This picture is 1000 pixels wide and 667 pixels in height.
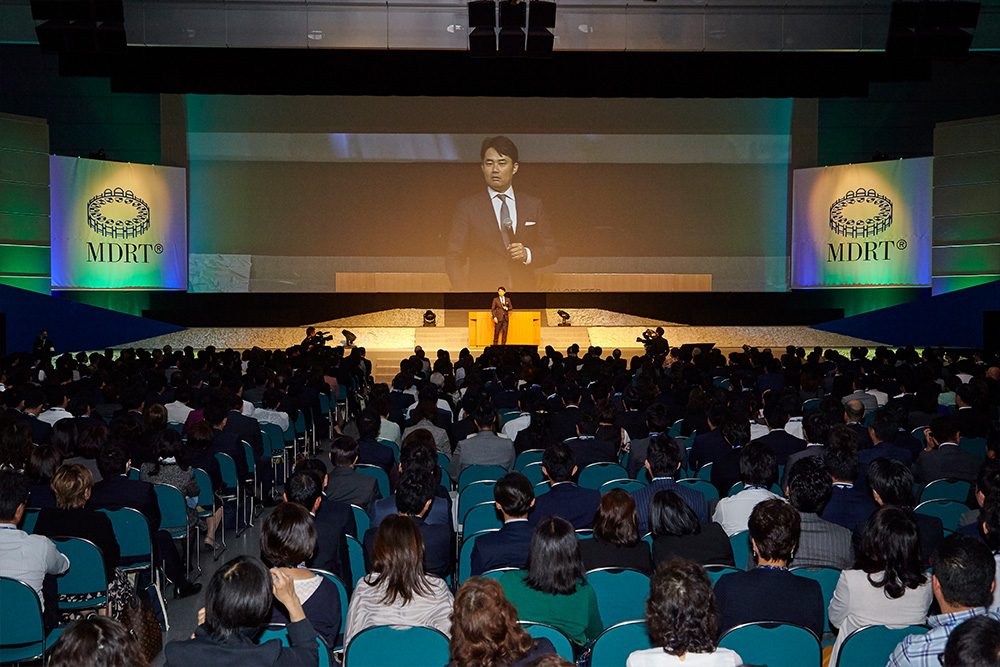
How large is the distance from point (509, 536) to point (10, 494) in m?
2.27

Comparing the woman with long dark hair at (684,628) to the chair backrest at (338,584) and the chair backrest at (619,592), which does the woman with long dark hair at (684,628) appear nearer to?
the chair backrest at (619,592)

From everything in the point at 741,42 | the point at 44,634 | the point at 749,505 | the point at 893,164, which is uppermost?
the point at 741,42

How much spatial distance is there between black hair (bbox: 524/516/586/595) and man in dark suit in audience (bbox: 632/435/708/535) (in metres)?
1.52

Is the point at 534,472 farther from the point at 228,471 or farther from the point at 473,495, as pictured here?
the point at 228,471

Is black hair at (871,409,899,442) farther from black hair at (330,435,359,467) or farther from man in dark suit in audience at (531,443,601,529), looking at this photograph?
black hair at (330,435,359,467)

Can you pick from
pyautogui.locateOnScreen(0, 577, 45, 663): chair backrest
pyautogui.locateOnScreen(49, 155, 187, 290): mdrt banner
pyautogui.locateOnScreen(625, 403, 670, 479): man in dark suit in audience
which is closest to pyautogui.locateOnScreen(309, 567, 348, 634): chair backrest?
pyautogui.locateOnScreen(0, 577, 45, 663): chair backrest

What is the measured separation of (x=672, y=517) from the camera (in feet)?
13.5

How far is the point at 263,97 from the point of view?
21547 millimetres

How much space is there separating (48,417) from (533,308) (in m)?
14.0

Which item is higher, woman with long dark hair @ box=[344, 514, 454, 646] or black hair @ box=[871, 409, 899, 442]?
black hair @ box=[871, 409, 899, 442]

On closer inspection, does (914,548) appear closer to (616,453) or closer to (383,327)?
(616,453)

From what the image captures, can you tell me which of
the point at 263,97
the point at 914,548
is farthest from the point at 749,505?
the point at 263,97

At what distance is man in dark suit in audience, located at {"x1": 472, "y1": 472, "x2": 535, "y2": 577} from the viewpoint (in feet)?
13.9

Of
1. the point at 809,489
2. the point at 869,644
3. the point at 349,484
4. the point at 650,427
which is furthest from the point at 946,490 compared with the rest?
the point at 349,484
